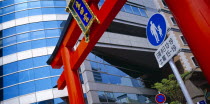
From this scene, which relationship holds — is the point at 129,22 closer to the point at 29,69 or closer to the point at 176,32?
the point at 176,32

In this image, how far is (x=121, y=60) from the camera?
60.3 feet

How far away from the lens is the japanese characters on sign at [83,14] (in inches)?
190

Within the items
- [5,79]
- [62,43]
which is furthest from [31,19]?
[62,43]

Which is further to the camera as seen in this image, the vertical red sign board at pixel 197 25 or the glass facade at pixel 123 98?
the glass facade at pixel 123 98

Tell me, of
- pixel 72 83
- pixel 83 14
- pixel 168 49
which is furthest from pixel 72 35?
pixel 168 49

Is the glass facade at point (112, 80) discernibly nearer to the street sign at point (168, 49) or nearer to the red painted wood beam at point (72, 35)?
the red painted wood beam at point (72, 35)

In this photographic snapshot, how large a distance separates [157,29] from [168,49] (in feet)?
1.52

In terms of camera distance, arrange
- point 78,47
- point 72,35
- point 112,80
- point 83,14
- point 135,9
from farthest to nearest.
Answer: point 135,9, point 112,80, point 72,35, point 78,47, point 83,14

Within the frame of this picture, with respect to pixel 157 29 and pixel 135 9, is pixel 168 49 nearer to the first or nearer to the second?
pixel 157 29

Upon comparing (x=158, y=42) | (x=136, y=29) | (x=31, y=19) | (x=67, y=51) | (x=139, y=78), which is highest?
(x=31, y=19)

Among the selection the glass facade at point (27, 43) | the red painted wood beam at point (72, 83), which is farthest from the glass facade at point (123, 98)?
the red painted wood beam at point (72, 83)

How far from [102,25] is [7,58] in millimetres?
15046

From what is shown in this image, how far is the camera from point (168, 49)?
157 inches

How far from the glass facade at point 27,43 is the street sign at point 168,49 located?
493 inches
